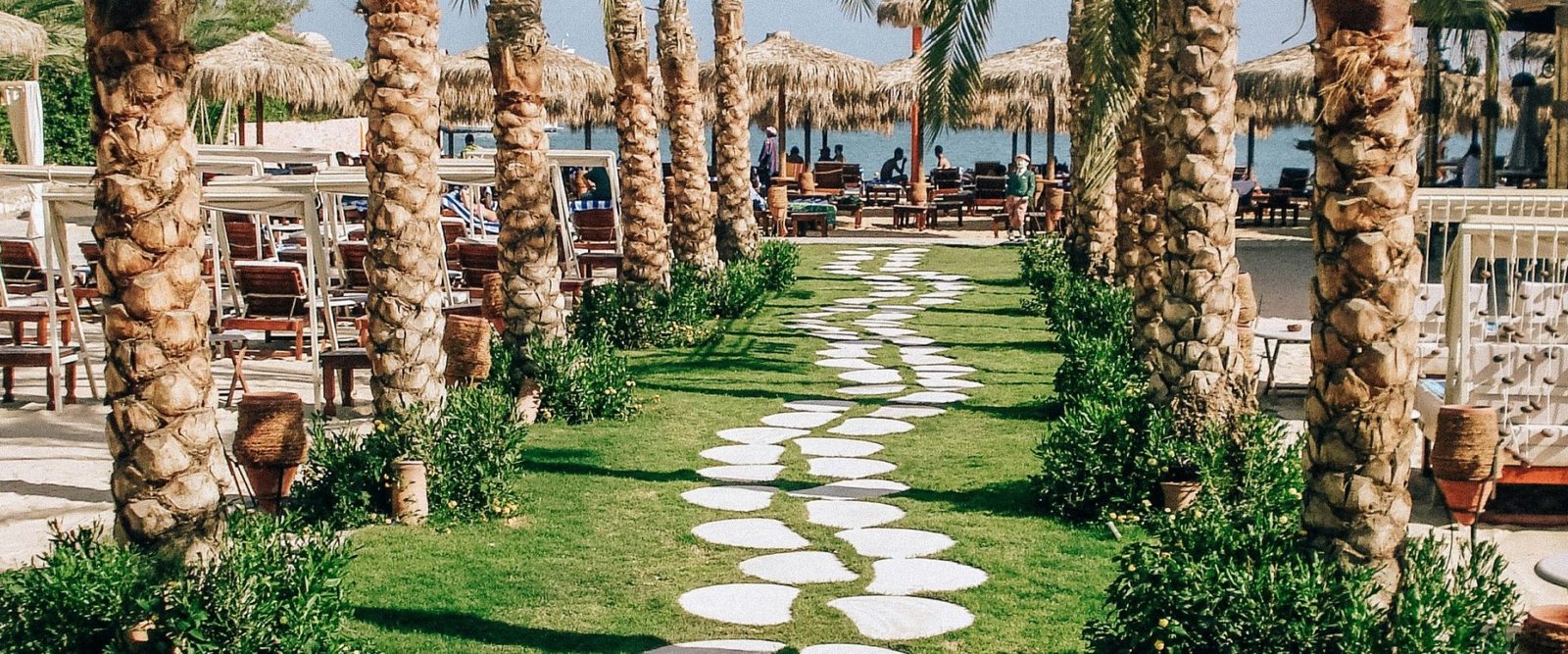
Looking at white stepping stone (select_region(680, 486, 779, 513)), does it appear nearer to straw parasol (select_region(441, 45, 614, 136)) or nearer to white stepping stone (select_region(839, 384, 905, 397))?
white stepping stone (select_region(839, 384, 905, 397))

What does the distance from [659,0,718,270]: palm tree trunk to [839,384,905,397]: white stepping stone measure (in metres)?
3.83

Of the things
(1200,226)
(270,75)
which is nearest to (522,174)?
(1200,226)

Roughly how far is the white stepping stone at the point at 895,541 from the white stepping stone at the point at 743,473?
114 centimetres

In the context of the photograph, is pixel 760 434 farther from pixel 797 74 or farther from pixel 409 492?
pixel 797 74

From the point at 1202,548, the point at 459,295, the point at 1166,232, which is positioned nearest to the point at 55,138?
the point at 459,295

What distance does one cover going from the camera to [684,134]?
1359cm

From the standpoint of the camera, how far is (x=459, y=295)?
48.1 ft

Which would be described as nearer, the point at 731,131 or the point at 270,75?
the point at 731,131

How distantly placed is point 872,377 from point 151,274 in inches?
272

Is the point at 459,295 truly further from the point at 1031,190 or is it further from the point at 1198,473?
the point at 1031,190

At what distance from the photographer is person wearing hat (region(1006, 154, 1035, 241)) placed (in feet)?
74.6

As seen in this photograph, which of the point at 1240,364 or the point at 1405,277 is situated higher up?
the point at 1405,277

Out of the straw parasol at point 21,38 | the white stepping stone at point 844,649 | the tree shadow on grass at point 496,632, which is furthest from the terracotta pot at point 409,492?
the straw parasol at point 21,38

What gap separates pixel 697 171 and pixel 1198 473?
773cm
